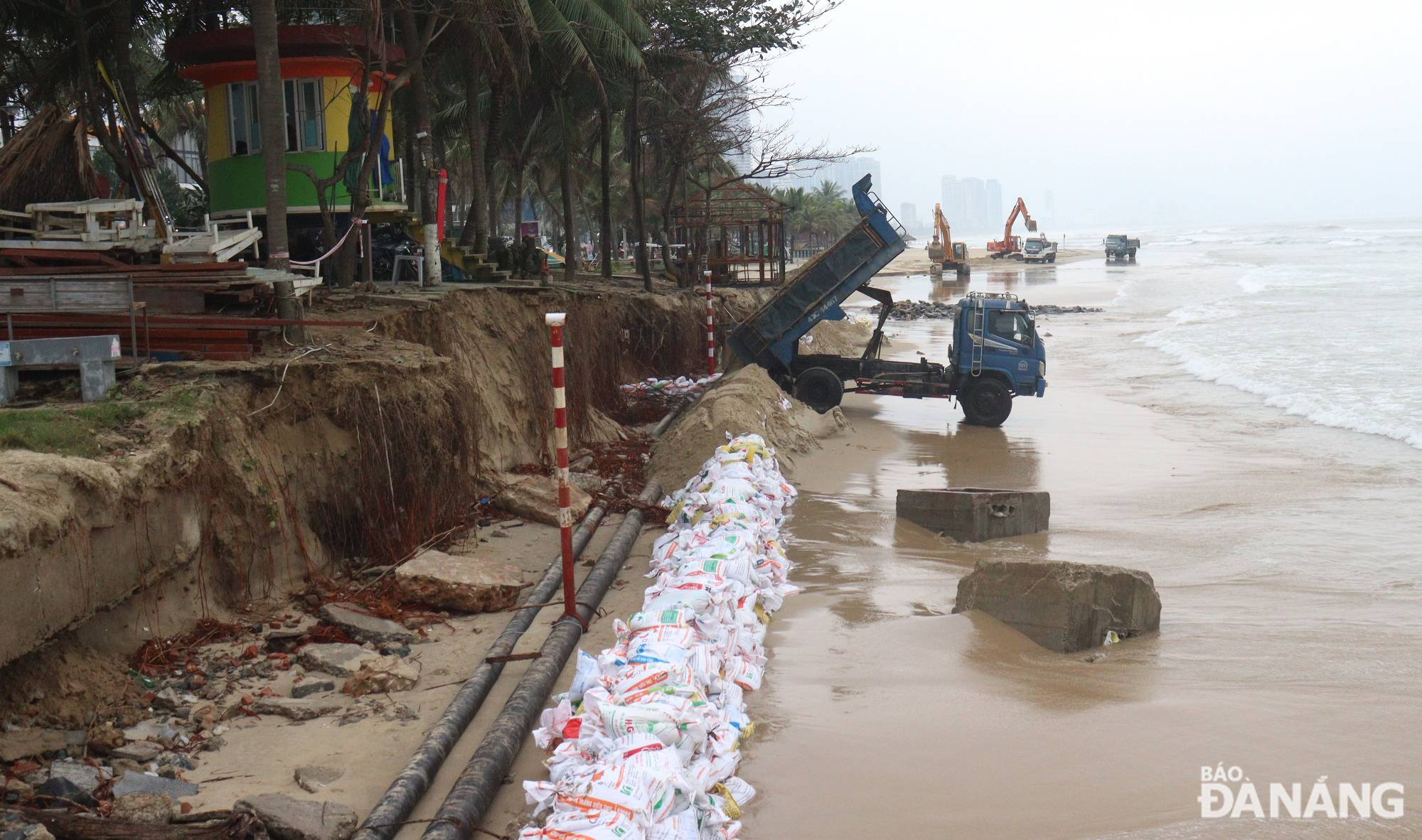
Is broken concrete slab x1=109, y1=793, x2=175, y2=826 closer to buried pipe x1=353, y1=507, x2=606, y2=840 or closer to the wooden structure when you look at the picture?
buried pipe x1=353, y1=507, x2=606, y2=840

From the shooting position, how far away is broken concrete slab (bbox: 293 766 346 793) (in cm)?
454

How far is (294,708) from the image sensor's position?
5238mm

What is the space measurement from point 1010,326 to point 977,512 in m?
7.66

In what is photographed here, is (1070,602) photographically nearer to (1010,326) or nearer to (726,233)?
(1010,326)

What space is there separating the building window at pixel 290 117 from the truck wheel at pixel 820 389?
24.8ft

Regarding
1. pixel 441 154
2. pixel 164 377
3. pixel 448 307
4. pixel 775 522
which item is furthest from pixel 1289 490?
pixel 441 154

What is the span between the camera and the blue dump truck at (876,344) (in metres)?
15.8

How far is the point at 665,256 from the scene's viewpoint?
26.8 m

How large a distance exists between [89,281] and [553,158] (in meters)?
22.9

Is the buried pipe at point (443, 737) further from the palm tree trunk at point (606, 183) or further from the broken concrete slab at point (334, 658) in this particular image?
the palm tree trunk at point (606, 183)

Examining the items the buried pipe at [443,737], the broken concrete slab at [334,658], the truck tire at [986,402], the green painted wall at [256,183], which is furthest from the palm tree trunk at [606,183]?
the broken concrete slab at [334,658]

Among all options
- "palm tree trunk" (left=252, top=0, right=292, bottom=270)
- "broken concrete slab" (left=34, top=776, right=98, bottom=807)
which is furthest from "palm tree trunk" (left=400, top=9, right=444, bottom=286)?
"broken concrete slab" (left=34, top=776, right=98, bottom=807)

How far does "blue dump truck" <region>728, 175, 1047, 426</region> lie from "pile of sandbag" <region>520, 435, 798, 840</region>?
9130 mm

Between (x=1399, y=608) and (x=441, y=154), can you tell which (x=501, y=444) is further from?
(x=441, y=154)
